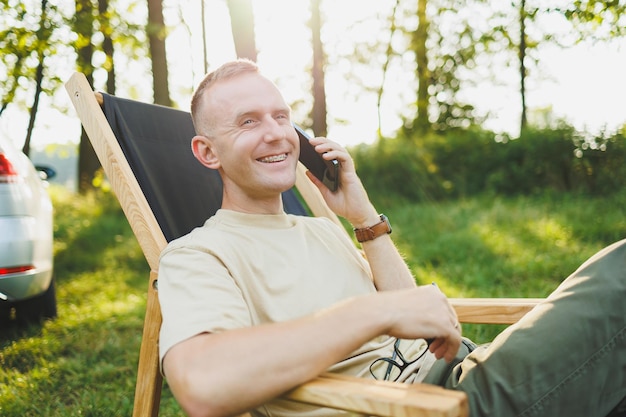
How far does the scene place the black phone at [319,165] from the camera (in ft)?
7.71

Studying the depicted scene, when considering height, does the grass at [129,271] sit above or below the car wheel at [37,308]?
below

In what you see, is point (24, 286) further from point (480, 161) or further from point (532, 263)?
point (480, 161)

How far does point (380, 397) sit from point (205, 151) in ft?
3.85

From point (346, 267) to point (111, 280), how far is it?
17.7ft

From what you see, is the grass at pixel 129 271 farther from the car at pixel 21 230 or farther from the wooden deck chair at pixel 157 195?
the wooden deck chair at pixel 157 195

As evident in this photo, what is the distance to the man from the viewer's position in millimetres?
1342

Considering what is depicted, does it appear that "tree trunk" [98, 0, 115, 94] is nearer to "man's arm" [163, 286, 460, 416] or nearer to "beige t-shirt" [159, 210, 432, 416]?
"beige t-shirt" [159, 210, 432, 416]

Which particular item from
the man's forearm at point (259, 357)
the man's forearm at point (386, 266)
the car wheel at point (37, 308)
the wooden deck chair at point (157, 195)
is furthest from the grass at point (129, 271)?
the man's forearm at point (259, 357)

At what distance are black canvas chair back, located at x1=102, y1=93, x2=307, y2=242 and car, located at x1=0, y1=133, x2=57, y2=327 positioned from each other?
125 cm

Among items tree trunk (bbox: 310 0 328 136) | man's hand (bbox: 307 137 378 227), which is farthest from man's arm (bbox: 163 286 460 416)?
tree trunk (bbox: 310 0 328 136)

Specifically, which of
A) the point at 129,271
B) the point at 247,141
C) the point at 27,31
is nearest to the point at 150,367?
the point at 247,141

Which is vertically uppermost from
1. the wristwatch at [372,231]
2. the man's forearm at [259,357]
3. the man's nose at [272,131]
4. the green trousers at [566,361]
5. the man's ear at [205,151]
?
the man's nose at [272,131]

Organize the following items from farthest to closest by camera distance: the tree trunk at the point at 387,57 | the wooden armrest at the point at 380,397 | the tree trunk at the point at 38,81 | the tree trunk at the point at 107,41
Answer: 1. the tree trunk at the point at 387,57
2. the tree trunk at the point at 107,41
3. the tree trunk at the point at 38,81
4. the wooden armrest at the point at 380,397

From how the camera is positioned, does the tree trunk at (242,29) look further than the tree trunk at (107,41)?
No
